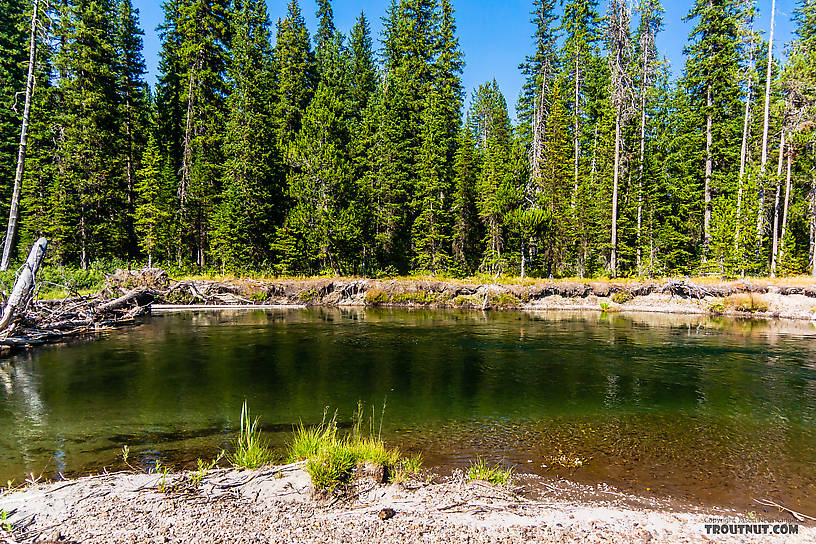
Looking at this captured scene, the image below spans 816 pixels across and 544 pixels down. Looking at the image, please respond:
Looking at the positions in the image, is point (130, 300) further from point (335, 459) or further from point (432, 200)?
point (432, 200)

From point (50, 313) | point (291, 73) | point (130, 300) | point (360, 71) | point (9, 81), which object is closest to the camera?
point (50, 313)

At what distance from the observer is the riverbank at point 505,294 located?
24844mm

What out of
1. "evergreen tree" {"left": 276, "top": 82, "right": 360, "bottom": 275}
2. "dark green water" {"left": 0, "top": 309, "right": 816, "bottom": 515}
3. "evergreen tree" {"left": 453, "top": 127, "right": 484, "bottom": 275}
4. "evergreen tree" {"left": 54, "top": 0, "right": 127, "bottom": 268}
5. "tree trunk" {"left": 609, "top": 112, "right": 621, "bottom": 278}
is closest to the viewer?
"dark green water" {"left": 0, "top": 309, "right": 816, "bottom": 515}

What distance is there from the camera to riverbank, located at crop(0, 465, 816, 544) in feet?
14.1

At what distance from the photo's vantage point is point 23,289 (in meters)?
13.9

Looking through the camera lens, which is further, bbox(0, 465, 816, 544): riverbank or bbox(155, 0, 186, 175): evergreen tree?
bbox(155, 0, 186, 175): evergreen tree

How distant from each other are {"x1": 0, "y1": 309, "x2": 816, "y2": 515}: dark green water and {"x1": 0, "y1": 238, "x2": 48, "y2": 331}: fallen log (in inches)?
59.0

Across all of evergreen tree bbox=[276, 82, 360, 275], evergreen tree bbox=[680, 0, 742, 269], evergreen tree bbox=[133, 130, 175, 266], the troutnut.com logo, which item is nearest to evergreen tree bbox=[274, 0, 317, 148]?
evergreen tree bbox=[276, 82, 360, 275]

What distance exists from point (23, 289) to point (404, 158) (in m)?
29.7

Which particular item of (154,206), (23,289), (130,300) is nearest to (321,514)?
(23,289)

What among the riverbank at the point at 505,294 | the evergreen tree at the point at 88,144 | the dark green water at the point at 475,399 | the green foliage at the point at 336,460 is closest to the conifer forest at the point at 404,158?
the evergreen tree at the point at 88,144

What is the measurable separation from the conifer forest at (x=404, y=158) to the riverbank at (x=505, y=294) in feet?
11.9

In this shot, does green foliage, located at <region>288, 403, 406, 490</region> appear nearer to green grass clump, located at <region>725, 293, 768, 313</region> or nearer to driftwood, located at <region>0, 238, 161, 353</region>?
driftwood, located at <region>0, 238, 161, 353</region>

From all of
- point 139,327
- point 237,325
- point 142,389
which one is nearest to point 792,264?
point 237,325
